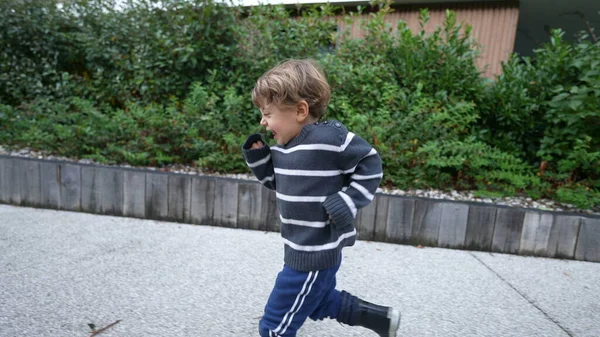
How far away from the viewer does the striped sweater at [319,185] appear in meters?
1.29

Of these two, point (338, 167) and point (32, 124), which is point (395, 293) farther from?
point (32, 124)

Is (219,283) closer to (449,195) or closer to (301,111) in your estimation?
(301,111)

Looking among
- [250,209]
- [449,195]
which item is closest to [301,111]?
[250,209]

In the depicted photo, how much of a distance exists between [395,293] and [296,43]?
2.87 metres

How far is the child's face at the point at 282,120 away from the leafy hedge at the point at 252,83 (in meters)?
1.98

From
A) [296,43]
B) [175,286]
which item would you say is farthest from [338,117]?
[175,286]

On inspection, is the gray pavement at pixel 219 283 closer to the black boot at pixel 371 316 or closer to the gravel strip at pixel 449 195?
the black boot at pixel 371 316

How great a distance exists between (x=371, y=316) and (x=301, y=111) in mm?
803

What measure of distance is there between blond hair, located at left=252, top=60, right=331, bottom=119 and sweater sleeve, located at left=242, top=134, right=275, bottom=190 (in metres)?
0.15

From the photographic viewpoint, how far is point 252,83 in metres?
4.04

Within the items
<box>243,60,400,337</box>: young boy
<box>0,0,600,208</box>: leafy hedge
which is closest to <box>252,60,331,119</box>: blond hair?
<box>243,60,400,337</box>: young boy

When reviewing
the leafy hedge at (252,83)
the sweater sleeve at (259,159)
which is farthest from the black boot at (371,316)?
the leafy hedge at (252,83)

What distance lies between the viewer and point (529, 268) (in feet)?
8.33

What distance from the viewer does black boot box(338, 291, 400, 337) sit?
1.45 meters
